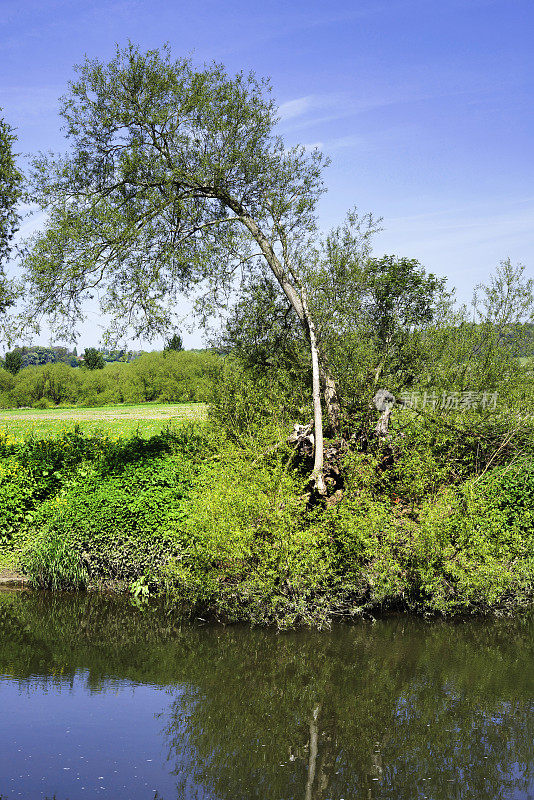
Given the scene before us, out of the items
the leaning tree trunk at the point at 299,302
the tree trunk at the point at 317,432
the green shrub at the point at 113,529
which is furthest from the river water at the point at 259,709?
the leaning tree trunk at the point at 299,302

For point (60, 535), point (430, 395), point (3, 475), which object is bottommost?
point (60, 535)

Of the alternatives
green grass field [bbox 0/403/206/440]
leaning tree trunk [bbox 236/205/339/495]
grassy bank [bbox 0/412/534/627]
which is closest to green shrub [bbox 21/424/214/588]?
grassy bank [bbox 0/412/534/627]

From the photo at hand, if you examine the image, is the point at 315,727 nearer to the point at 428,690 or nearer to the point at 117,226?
the point at 428,690

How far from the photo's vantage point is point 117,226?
13477mm

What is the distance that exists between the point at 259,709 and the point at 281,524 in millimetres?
3162

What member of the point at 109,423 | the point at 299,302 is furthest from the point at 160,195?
the point at 109,423

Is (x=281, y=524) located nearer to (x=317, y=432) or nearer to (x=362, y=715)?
(x=317, y=432)

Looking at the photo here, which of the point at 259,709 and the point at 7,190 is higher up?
the point at 7,190

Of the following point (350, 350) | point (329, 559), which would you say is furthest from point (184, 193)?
point (329, 559)

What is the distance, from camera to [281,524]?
10352 millimetres

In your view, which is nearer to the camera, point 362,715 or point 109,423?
point 362,715

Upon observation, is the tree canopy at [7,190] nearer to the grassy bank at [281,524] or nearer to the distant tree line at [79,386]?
the grassy bank at [281,524]

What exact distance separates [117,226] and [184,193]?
156 centimetres

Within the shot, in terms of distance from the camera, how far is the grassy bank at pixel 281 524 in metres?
10.2
